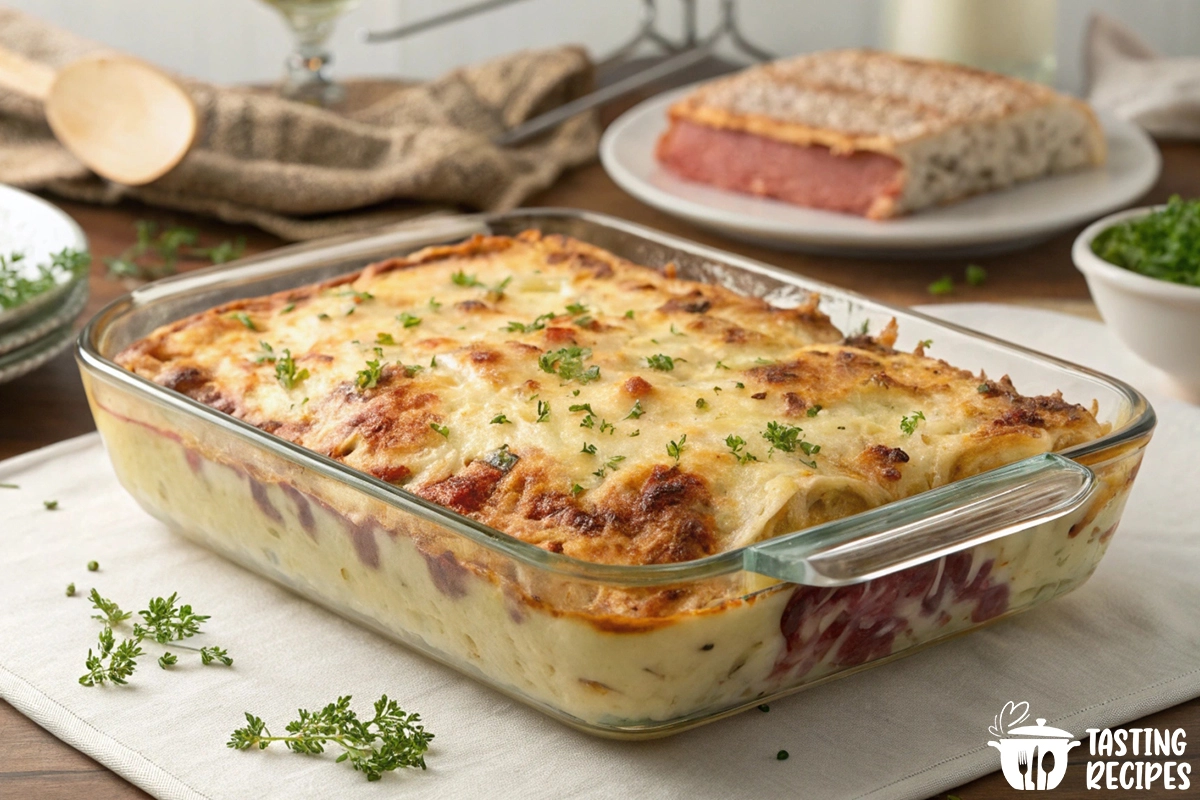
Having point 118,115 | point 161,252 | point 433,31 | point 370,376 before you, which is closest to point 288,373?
point 370,376

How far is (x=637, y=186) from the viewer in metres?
3.24

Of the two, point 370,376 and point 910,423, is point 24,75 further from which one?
point 910,423

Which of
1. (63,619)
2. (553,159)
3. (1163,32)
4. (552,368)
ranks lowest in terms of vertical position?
(1163,32)

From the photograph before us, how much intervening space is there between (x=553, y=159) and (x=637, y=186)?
1.51 ft

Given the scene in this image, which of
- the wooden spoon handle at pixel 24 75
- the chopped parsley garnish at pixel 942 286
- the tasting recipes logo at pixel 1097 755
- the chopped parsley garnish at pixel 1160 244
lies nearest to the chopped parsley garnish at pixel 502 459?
the tasting recipes logo at pixel 1097 755

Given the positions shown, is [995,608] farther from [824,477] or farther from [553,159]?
[553,159]

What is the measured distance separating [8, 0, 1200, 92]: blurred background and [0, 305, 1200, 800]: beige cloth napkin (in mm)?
3927

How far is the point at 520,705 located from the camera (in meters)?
1.58

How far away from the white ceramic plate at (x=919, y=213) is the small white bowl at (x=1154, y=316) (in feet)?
2.18

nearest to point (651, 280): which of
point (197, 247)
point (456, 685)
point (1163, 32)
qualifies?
point (456, 685)

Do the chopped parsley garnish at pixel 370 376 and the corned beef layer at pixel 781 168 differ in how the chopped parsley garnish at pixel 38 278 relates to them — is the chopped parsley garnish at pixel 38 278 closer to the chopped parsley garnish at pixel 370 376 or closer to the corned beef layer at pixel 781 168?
the chopped parsley garnish at pixel 370 376

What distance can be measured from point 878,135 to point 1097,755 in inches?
74.4

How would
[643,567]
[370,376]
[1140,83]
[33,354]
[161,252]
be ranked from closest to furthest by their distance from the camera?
[643,567] < [370,376] < [33,354] < [161,252] < [1140,83]

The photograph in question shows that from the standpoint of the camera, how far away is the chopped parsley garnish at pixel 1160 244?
2.29 m
